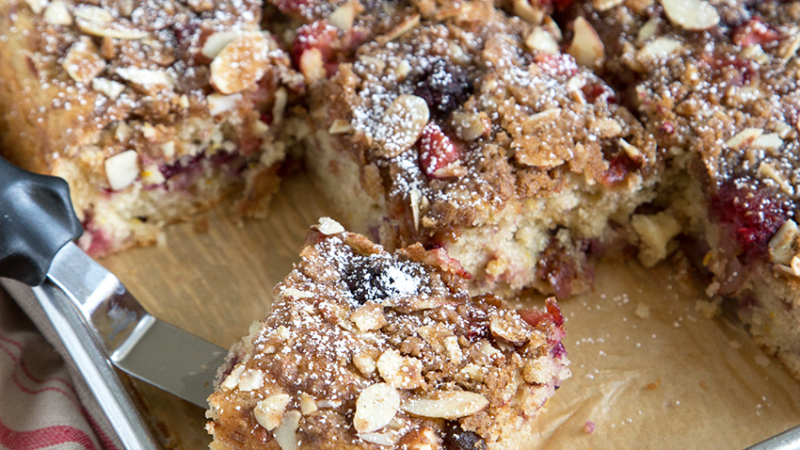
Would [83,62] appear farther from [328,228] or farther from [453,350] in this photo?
[453,350]

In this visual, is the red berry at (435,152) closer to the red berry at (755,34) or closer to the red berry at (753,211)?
the red berry at (753,211)

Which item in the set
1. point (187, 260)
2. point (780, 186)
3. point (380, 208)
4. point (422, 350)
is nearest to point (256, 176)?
point (187, 260)

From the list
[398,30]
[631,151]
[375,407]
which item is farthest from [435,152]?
[375,407]

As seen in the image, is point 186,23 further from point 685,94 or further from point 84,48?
point 685,94

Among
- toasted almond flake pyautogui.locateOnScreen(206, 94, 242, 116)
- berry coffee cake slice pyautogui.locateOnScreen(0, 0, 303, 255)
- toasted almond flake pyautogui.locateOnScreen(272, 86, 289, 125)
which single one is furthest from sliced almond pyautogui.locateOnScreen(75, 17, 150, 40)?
toasted almond flake pyautogui.locateOnScreen(272, 86, 289, 125)

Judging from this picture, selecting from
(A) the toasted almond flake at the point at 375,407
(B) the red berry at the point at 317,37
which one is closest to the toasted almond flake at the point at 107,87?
(B) the red berry at the point at 317,37

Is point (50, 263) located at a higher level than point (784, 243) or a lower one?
lower
